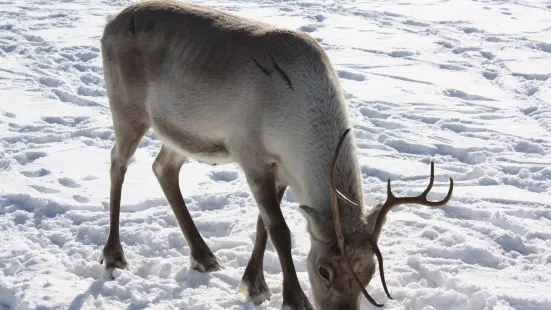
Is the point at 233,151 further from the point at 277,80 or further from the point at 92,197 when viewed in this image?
the point at 92,197

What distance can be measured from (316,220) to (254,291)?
3.30 feet

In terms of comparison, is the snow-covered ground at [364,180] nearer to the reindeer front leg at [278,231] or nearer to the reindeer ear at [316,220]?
the reindeer front leg at [278,231]

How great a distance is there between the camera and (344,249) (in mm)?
3229

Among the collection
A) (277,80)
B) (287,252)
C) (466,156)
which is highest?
(277,80)

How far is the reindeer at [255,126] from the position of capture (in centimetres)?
336

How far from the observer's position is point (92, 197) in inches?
223

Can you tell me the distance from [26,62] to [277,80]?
7.23m

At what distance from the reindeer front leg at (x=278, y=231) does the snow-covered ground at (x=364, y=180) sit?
0.32 metres

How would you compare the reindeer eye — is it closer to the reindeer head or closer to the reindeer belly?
the reindeer head

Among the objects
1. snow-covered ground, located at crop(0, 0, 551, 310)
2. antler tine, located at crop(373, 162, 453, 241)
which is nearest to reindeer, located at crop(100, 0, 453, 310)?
antler tine, located at crop(373, 162, 453, 241)

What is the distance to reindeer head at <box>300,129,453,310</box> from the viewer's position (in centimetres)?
320

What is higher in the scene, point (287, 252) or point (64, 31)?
point (287, 252)

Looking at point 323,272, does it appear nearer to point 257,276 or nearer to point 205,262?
point 257,276

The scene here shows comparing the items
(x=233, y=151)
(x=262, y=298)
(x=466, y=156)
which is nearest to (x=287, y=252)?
(x=262, y=298)
